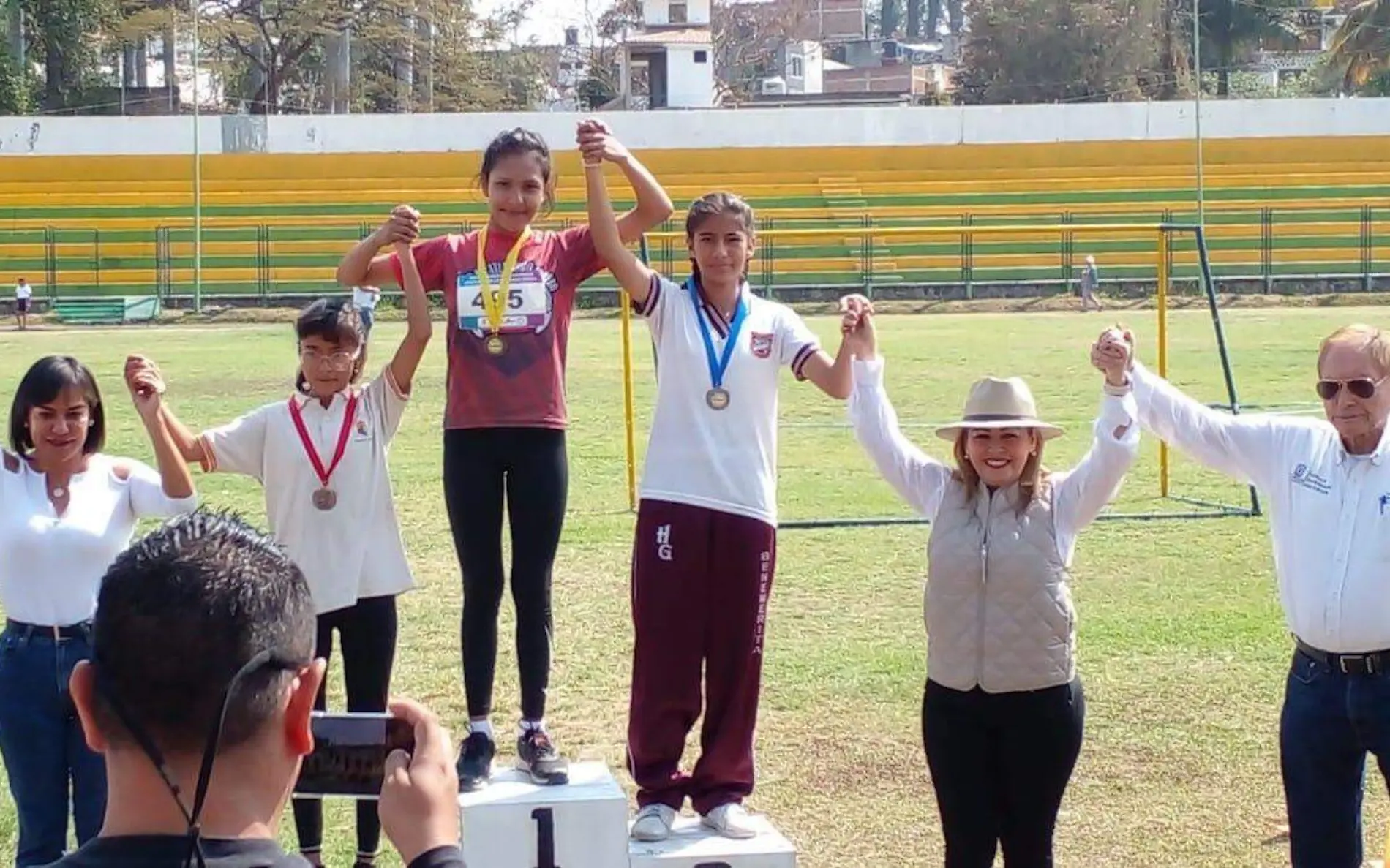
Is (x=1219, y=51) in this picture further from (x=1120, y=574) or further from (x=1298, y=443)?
(x=1298, y=443)

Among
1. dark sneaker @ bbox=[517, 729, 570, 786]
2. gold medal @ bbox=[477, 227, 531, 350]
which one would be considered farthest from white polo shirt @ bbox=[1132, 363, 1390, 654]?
dark sneaker @ bbox=[517, 729, 570, 786]

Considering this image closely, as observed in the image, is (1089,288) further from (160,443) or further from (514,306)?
(160,443)

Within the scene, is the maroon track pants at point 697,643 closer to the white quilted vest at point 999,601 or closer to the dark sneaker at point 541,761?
the dark sneaker at point 541,761

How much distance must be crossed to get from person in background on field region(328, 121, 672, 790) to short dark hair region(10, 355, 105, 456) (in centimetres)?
79

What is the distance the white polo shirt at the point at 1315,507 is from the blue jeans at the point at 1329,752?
0.30ft

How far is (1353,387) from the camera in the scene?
4.36 metres

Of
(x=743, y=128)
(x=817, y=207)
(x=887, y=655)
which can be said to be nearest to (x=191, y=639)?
(x=887, y=655)

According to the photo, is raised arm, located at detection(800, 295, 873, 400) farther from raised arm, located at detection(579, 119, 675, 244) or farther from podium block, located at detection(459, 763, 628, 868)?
podium block, located at detection(459, 763, 628, 868)

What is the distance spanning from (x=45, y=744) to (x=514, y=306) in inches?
67.8

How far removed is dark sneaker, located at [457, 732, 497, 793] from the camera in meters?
4.85

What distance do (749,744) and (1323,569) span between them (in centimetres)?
161

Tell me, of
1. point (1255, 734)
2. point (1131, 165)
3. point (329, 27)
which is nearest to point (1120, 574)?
point (1255, 734)

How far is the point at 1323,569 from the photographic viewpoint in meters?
4.36

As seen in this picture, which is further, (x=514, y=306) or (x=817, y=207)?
(x=817, y=207)
